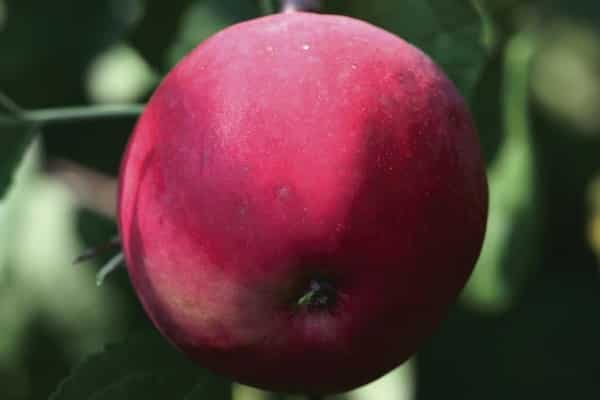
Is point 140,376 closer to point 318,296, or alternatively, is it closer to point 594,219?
point 318,296

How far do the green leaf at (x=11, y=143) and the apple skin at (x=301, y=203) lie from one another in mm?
410

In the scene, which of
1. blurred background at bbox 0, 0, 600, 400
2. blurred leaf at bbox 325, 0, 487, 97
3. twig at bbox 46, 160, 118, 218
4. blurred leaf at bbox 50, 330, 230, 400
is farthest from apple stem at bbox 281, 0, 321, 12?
twig at bbox 46, 160, 118, 218

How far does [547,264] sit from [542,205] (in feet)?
0.69

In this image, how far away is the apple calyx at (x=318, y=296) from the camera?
2.89ft

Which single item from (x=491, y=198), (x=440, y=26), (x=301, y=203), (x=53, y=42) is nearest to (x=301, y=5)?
(x=440, y=26)

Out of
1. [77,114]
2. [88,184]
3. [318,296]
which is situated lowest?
[88,184]

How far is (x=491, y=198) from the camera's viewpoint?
141 centimetres

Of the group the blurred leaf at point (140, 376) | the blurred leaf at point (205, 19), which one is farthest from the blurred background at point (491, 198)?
the blurred leaf at point (140, 376)

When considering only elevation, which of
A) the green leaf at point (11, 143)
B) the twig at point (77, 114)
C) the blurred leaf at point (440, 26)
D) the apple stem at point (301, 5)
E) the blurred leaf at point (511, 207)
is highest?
the apple stem at point (301, 5)

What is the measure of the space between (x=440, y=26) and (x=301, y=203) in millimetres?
441

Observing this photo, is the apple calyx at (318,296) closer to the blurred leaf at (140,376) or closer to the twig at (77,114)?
the blurred leaf at (140,376)

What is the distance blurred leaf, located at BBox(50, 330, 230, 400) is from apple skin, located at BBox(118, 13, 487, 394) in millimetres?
143

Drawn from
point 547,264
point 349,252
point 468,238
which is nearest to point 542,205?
point 547,264

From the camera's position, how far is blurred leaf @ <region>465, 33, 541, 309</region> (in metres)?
1.40
